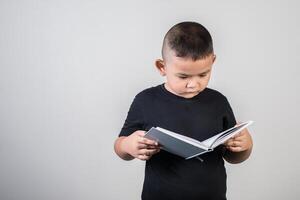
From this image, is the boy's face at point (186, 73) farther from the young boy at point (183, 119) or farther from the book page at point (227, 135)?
the book page at point (227, 135)

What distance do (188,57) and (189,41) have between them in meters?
0.05

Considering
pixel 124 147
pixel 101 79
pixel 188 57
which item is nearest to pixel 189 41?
pixel 188 57

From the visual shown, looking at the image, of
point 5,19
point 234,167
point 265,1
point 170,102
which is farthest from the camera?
point 234,167

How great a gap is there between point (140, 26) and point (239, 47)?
50 cm

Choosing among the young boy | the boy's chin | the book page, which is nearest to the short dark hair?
the young boy

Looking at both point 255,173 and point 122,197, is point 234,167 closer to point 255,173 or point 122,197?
point 255,173

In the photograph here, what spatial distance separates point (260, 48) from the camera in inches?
76.2

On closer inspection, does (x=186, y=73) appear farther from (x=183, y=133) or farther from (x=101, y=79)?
(x=101, y=79)

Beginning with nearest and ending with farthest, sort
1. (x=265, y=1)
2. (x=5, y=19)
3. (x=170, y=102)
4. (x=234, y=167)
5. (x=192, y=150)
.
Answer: (x=192, y=150)
(x=170, y=102)
(x=5, y=19)
(x=265, y=1)
(x=234, y=167)

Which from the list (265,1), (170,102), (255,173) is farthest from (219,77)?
(170,102)

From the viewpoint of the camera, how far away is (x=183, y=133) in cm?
121

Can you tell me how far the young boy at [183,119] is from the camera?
3.75 ft

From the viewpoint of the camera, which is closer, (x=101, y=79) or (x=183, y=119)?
(x=183, y=119)

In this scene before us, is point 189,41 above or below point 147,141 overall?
above
